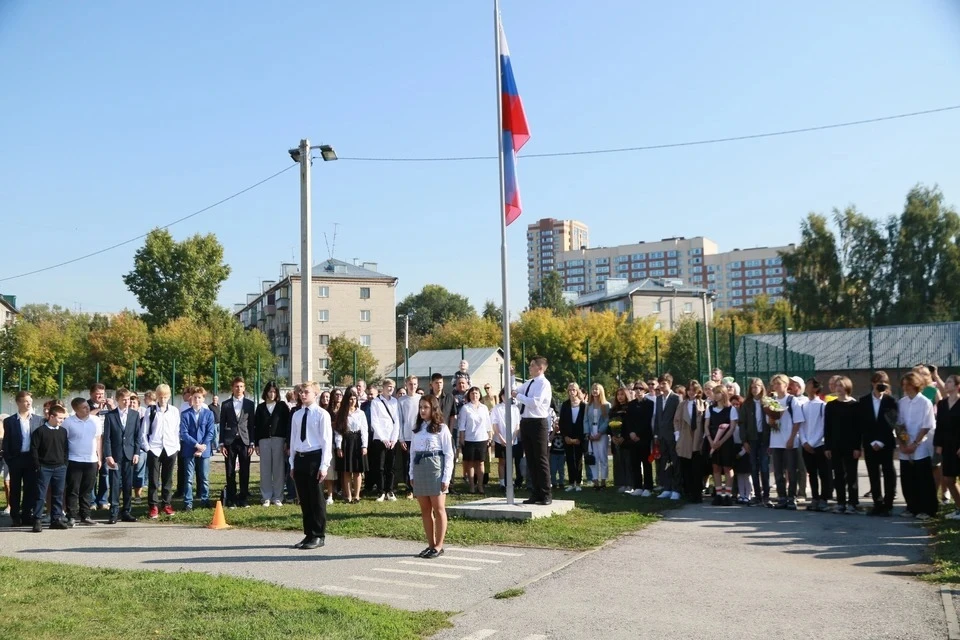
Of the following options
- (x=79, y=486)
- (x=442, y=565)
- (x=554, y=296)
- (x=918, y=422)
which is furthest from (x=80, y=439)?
(x=554, y=296)

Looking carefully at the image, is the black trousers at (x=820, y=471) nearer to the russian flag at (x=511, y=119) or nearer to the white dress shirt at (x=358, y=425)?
Result: the russian flag at (x=511, y=119)

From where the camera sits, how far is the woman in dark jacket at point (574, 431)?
1546cm

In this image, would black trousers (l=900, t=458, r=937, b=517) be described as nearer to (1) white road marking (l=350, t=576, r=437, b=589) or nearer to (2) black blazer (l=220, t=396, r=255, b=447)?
(1) white road marking (l=350, t=576, r=437, b=589)

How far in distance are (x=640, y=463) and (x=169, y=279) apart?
6508cm

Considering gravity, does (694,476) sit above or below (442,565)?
above

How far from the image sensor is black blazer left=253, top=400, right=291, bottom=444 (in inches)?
544

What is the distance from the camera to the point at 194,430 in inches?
540

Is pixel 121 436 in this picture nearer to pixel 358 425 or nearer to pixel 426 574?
pixel 358 425

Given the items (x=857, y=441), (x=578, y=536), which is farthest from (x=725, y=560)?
(x=857, y=441)

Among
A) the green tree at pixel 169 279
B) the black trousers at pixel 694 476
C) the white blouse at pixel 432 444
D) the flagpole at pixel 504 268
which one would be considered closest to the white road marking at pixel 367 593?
the white blouse at pixel 432 444

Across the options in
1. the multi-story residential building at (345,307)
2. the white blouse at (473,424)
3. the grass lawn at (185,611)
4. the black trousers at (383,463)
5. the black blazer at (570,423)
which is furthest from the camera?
the multi-story residential building at (345,307)

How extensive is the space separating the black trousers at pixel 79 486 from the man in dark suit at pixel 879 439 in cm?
1076

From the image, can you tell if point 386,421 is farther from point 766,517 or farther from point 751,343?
point 751,343

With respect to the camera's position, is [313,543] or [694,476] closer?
[313,543]
